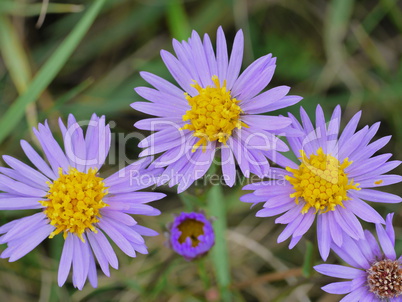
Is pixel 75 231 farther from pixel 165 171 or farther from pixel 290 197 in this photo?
pixel 290 197

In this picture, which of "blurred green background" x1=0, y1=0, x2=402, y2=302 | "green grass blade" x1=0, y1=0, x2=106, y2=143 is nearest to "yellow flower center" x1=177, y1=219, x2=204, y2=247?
"blurred green background" x1=0, y1=0, x2=402, y2=302

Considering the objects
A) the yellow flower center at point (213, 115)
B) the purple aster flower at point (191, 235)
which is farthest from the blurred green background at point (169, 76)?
the yellow flower center at point (213, 115)

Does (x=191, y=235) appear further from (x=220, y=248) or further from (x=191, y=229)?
(x=220, y=248)

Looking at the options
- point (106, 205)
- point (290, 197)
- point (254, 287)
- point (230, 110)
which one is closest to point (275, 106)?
point (230, 110)

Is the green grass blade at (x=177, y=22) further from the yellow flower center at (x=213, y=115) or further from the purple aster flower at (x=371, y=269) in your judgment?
the purple aster flower at (x=371, y=269)

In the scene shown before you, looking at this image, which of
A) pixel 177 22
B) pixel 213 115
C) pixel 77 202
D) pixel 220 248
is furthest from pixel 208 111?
pixel 177 22

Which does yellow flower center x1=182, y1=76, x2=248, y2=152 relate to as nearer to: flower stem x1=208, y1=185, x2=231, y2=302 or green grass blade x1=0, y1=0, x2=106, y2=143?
flower stem x1=208, y1=185, x2=231, y2=302
